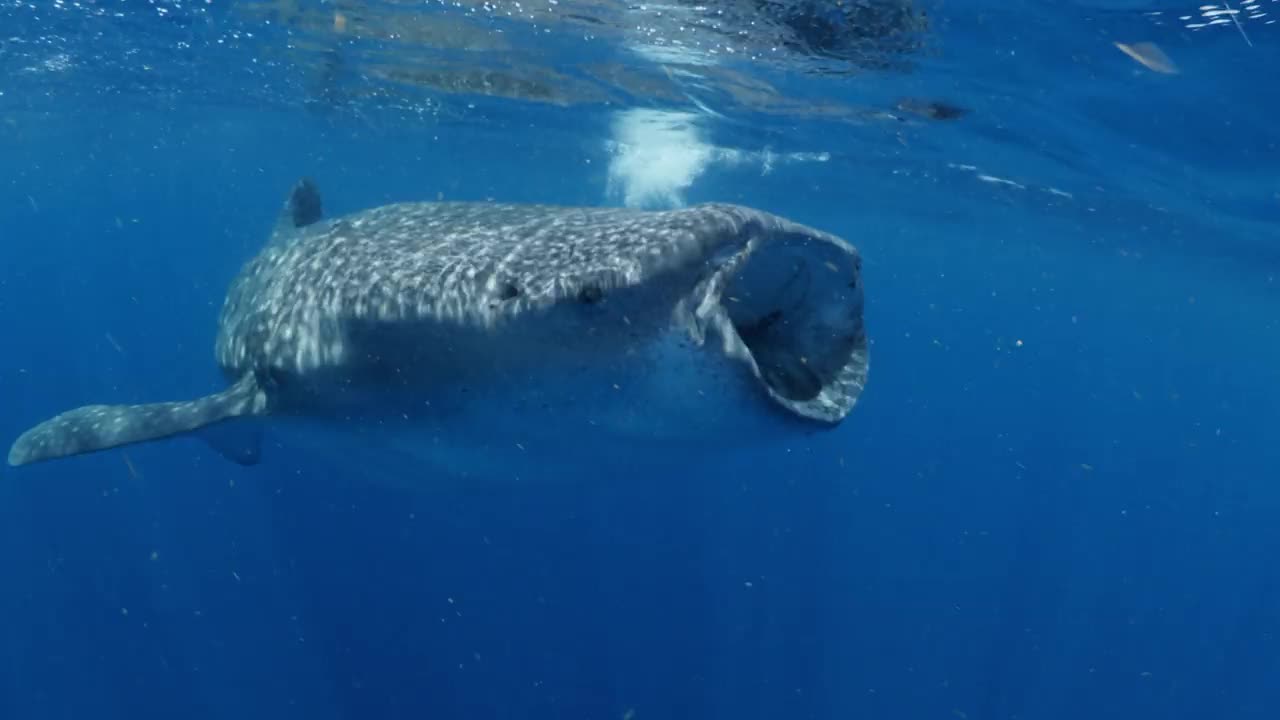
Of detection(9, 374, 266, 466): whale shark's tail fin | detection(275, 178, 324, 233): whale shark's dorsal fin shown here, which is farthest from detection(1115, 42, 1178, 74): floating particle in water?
detection(9, 374, 266, 466): whale shark's tail fin

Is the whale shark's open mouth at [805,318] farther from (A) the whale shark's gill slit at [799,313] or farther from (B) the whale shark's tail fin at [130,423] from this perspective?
(B) the whale shark's tail fin at [130,423]

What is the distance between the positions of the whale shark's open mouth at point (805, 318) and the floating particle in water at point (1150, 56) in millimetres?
8871

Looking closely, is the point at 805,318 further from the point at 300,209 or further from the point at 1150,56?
the point at 1150,56

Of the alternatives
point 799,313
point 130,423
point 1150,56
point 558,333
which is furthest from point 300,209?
point 1150,56

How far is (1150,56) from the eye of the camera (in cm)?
1137

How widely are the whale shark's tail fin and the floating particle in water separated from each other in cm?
1068

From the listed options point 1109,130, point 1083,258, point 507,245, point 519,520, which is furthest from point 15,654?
point 1083,258

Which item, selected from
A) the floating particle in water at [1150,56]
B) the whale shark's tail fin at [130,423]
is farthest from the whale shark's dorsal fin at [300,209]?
the floating particle in water at [1150,56]

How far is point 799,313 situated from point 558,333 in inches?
52.2

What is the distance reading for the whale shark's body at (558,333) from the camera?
3852 mm

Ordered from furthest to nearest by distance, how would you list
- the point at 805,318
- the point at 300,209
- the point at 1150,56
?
the point at 1150,56 < the point at 300,209 < the point at 805,318

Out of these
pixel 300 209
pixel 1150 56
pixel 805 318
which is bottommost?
pixel 300 209

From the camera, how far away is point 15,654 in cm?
1686

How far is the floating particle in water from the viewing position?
36.2 feet
